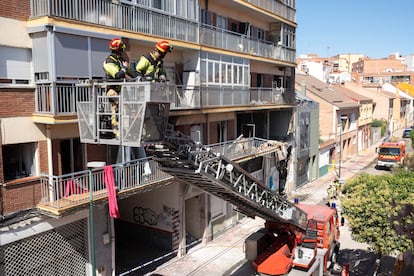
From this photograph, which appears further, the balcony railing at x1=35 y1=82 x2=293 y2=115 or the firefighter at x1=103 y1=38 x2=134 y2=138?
the balcony railing at x1=35 y1=82 x2=293 y2=115

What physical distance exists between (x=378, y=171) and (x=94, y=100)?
36.5 metres

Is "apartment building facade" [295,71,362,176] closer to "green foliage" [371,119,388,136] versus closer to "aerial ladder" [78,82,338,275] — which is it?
"green foliage" [371,119,388,136]

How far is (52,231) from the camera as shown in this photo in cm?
1267

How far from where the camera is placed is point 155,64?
8750 mm

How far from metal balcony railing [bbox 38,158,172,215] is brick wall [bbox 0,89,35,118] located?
2.05 m

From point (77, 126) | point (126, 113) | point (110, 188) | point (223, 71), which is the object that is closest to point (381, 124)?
point (223, 71)

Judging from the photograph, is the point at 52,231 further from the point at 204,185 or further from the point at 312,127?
the point at 312,127

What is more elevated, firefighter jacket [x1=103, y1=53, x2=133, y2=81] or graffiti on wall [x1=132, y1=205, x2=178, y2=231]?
→ firefighter jacket [x1=103, y1=53, x2=133, y2=81]

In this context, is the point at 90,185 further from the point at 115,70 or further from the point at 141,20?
the point at 141,20

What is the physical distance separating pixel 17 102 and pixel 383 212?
40.3ft

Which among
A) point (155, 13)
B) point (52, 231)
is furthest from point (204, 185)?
point (155, 13)

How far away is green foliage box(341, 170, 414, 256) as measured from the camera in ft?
44.0

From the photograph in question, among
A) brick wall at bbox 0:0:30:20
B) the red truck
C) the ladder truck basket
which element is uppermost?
brick wall at bbox 0:0:30:20

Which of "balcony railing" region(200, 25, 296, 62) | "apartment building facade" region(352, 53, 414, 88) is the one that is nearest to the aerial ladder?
"balcony railing" region(200, 25, 296, 62)
